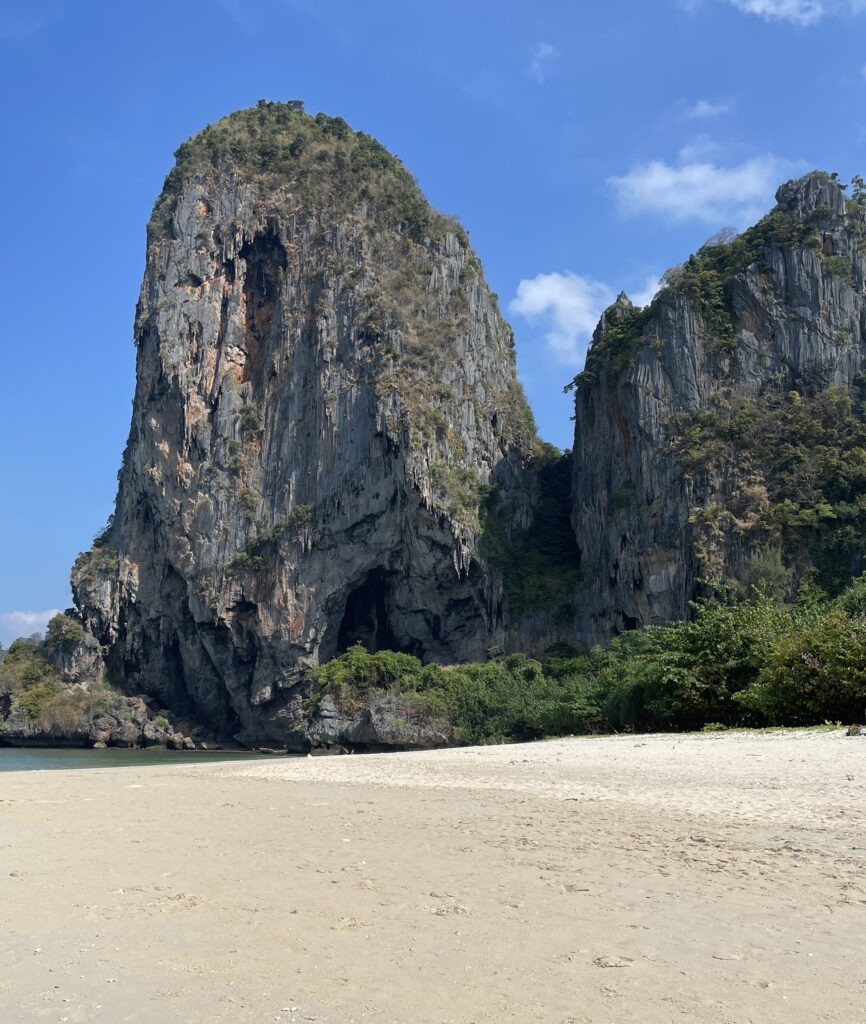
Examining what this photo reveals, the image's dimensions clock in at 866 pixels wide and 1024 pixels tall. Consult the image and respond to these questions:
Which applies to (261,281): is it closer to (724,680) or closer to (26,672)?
(26,672)

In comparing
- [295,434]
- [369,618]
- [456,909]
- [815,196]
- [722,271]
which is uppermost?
[815,196]

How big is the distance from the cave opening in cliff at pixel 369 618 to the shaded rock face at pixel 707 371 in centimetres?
1480

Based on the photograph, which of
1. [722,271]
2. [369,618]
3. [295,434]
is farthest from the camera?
[295,434]

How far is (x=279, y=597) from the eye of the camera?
200 feet

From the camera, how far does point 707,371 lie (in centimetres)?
5316

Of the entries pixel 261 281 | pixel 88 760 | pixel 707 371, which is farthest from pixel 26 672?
pixel 707 371

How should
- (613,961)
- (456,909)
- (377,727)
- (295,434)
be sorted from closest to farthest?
1. (613,961)
2. (456,909)
3. (377,727)
4. (295,434)

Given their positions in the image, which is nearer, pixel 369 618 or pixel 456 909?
pixel 456 909

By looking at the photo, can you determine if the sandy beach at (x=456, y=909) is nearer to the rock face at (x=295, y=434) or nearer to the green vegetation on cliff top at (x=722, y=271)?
the green vegetation on cliff top at (x=722, y=271)

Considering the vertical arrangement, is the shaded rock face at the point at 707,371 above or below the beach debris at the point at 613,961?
above

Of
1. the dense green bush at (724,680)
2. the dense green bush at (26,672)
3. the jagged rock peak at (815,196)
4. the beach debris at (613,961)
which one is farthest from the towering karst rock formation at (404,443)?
the beach debris at (613,961)

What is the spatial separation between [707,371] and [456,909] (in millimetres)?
52015

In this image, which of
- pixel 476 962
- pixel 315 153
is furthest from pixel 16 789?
pixel 315 153

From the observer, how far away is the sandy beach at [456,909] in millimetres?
3916
